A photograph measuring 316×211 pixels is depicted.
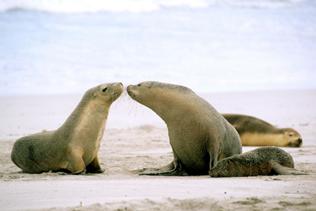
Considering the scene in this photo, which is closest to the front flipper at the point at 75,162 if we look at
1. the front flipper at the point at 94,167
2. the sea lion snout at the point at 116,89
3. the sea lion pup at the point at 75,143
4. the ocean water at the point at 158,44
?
the sea lion pup at the point at 75,143

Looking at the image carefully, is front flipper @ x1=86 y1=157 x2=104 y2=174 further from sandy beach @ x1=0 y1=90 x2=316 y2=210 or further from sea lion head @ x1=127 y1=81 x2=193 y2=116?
sea lion head @ x1=127 y1=81 x2=193 y2=116

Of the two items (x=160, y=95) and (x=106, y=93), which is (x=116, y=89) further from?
(x=160, y=95)

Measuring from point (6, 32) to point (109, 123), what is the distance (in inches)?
504

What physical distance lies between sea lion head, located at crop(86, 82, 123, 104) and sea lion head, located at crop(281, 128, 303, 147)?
11.1ft

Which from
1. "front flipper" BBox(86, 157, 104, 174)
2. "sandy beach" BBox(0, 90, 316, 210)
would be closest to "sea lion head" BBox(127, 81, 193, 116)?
"sandy beach" BBox(0, 90, 316, 210)

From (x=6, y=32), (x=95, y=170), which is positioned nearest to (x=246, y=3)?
(x=6, y=32)

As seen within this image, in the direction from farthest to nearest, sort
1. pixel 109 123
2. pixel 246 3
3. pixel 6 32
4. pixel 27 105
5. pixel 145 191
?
1. pixel 246 3
2. pixel 6 32
3. pixel 27 105
4. pixel 109 123
5. pixel 145 191

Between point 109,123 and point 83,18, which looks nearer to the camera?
point 109,123

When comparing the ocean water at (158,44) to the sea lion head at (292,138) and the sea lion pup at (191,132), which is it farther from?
the sea lion pup at (191,132)

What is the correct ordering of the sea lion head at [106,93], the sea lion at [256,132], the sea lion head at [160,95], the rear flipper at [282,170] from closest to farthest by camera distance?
the rear flipper at [282,170] < the sea lion head at [160,95] < the sea lion head at [106,93] < the sea lion at [256,132]

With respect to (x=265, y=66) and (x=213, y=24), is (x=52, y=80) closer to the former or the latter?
(x=265, y=66)

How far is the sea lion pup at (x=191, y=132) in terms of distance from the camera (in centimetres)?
682

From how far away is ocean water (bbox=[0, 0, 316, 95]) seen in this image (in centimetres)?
1917

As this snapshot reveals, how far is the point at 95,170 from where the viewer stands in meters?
7.28
